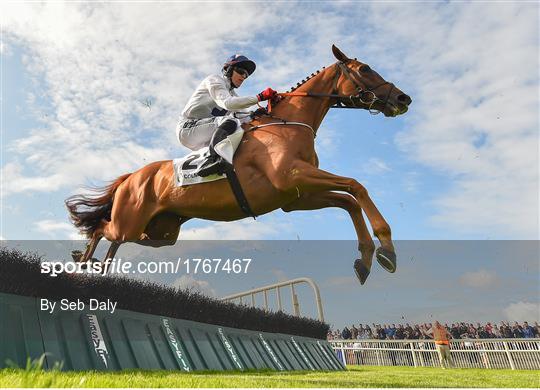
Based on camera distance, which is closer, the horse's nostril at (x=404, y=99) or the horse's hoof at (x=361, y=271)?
the horse's hoof at (x=361, y=271)

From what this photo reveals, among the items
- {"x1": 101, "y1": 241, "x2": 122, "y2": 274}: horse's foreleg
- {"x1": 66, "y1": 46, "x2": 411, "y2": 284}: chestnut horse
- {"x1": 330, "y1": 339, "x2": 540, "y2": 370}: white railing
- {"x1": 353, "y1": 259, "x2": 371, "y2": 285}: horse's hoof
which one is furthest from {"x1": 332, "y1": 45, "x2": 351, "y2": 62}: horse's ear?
{"x1": 330, "y1": 339, "x2": 540, "y2": 370}: white railing

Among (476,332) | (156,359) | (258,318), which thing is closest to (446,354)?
(476,332)

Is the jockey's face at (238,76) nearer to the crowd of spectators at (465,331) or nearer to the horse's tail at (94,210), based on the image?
the horse's tail at (94,210)

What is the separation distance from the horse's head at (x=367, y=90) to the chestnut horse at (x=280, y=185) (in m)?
0.01

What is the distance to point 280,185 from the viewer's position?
445 cm

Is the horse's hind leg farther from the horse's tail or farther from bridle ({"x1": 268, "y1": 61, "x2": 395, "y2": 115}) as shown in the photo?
bridle ({"x1": 268, "y1": 61, "x2": 395, "y2": 115})

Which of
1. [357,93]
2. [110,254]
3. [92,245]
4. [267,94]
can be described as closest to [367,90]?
[357,93]

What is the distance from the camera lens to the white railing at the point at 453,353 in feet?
47.0

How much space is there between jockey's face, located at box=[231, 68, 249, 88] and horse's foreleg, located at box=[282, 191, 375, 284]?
1522mm

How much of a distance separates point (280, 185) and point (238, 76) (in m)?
1.49

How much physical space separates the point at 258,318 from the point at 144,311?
3.46 meters

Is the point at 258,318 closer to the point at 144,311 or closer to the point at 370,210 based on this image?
the point at 144,311

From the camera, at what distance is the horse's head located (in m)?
5.06

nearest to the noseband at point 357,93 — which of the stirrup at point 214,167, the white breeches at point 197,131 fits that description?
the white breeches at point 197,131
